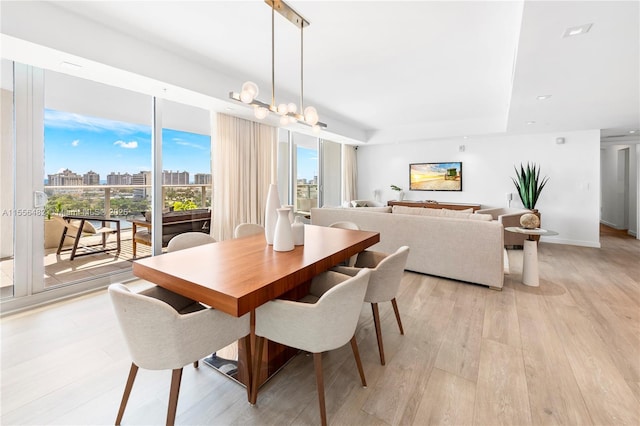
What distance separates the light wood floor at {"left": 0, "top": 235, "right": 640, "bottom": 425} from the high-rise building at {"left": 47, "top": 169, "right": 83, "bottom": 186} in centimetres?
122

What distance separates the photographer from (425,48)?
9.44 feet

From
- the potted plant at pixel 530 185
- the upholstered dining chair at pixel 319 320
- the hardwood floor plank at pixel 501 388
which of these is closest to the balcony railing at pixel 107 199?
the upholstered dining chair at pixel 319 320

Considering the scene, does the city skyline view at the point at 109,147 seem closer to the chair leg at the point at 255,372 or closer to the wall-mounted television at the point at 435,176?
the chair leg at the point at 255,372

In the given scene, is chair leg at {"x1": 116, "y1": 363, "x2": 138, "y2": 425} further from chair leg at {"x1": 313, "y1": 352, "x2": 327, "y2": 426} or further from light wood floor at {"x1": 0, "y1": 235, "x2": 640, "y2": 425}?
chair leg at {"x1": 313, "y1": 352, "x2": 327, "y2": 426}

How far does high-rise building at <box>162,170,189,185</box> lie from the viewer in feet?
12.2

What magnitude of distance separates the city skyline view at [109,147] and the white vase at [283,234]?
101 inches

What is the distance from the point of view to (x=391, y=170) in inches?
295

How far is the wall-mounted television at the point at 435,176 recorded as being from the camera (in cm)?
663

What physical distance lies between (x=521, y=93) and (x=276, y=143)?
3678 mm

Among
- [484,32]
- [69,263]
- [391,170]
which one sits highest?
[484,32]

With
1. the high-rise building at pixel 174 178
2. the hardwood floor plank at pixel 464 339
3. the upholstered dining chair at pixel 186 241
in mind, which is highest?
the high-rise building at pixel 174 178

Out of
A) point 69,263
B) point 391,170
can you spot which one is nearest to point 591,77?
point 391,170

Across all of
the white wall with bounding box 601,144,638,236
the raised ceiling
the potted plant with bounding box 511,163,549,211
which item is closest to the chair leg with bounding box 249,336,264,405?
the raised ceiling

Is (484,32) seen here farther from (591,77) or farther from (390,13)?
(591,77)
